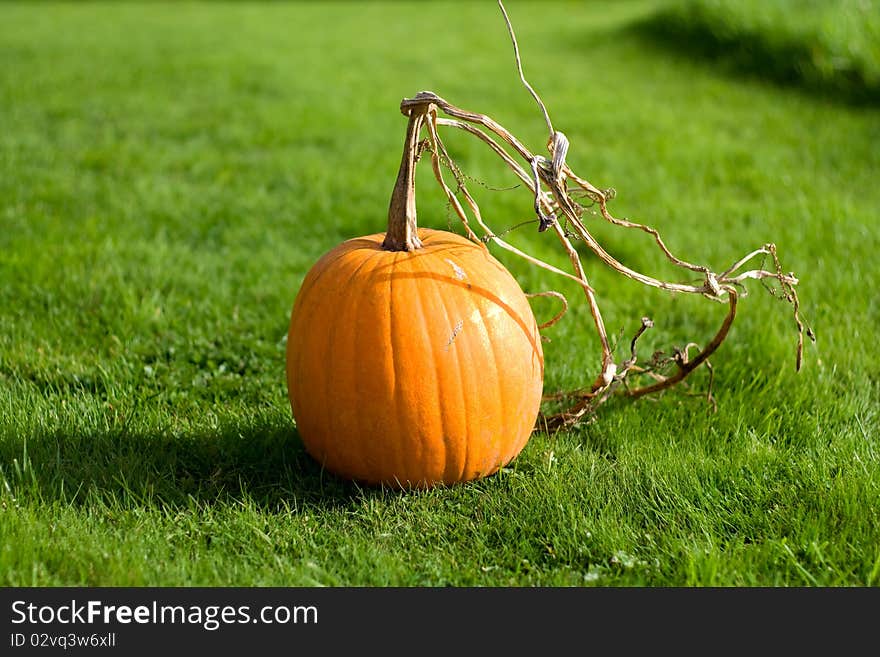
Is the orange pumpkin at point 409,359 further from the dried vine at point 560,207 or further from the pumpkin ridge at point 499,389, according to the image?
the dried vine at point 560,207

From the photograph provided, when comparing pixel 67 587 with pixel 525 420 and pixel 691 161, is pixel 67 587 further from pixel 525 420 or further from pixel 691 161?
pixel 691 161

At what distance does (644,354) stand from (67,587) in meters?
2.49

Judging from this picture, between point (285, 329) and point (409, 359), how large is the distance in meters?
1.61

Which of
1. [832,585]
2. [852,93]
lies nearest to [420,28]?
[852,93]

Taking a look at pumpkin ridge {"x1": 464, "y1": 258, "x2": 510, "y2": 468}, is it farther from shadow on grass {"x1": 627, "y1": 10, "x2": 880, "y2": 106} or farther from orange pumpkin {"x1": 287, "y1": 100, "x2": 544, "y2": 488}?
shadow on grass {"x1": 627, "y1": 10, "x2": 880, "y2": 106}

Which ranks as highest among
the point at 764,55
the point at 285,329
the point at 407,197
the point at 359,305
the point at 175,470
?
the point at 764,55

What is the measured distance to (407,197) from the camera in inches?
117

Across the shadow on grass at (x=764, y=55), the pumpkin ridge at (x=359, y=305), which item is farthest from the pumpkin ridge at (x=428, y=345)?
the shadow on grass at (x=764, y=55)

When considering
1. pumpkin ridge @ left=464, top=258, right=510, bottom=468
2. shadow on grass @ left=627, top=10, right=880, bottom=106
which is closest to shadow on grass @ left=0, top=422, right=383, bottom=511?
pumpkin ridge @ left=464, top=258, right=510, bottom=468

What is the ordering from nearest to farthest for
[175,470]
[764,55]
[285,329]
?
[175,470] < [285,329] < [764,55]

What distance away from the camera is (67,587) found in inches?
100

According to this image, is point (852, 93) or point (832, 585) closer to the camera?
point (832, 585)

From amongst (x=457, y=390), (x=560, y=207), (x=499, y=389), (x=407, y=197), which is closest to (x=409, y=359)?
(x=457, y=390)

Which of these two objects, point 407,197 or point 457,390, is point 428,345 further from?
point 407,197
